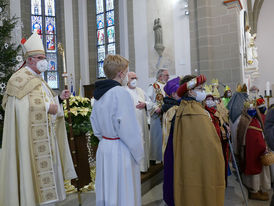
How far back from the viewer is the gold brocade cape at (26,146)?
2477mm

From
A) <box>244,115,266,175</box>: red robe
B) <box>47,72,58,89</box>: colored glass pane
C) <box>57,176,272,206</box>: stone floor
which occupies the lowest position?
<box>57,176,272,206</box>: stone floor

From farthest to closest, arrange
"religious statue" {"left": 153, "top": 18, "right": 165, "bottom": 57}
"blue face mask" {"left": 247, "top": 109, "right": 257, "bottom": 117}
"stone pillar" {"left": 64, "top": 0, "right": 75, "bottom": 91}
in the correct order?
"stone pillar" {"left": 64, "top": 0, "right": 75, "bottom": 91} → "religious statue" {"left": 153, "top": 18, "right": 165, "bottom": 57} → "blue face mask" {"left": 247, "top": 109, "right": 257, "bottom": 117}

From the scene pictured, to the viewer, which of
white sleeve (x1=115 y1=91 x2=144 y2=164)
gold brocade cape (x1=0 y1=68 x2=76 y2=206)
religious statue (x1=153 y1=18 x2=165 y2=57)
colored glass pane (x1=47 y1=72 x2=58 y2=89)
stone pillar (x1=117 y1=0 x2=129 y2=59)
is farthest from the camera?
colored glass pane (x1=47 y1=72 x2=58 y2=89)

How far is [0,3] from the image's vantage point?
526 centimetres

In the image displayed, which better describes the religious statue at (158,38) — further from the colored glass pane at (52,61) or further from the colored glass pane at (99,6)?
the colored glass pane at (52,61)

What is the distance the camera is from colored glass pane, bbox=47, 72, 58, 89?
12289mm

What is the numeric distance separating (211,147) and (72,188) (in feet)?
8.86

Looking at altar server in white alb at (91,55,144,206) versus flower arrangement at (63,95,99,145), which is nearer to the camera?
altar server in white alb at (91,55,144,206)

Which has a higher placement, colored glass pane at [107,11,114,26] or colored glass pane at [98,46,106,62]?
colored glass pane at [107,11,114,26]

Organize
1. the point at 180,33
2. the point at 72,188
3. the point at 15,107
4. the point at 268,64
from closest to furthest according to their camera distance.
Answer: the point at 15,107
the point at 72,188
the point at 180,33
the point at 268,64

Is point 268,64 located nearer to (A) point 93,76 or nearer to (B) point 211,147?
(A) point 93,76

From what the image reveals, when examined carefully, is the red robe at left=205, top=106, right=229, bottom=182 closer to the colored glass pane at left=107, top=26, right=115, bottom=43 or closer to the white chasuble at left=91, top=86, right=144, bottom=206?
the white chasuble at left=91, top=86, right=144, bottom=206

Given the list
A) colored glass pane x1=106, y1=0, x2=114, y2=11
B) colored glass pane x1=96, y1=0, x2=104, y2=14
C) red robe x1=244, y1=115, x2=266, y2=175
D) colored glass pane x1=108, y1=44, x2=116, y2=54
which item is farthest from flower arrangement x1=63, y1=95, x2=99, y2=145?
colored glass pane x1=96, y1=0, x2=104, y2=14

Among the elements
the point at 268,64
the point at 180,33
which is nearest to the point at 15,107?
the point at 180,33
